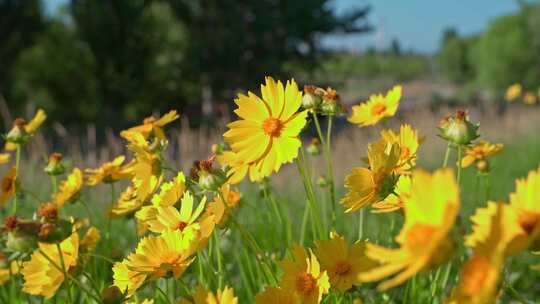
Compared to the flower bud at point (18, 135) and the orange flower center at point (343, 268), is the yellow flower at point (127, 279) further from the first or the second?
the flower bud at point (18, 135)

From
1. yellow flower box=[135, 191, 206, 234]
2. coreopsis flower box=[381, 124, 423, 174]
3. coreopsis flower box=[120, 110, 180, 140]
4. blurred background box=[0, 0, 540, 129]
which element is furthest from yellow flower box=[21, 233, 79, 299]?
blurred background box=[0, 0, 540, 129]

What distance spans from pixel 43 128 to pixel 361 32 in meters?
6.71

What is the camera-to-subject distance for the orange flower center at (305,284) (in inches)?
25.5

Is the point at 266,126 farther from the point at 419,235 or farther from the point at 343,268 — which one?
the point at 419,235

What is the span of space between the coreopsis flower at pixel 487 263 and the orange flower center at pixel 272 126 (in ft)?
1.13

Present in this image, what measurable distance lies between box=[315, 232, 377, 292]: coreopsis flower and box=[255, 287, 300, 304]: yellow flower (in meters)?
0.08

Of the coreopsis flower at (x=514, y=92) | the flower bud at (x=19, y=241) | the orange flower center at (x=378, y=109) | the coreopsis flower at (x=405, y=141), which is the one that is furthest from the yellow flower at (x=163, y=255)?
the coreopsis flower at (x=514, y=92)

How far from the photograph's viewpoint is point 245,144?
702 millimetres

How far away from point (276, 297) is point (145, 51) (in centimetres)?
1038

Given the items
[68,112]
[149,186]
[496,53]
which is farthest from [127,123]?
[149,186]

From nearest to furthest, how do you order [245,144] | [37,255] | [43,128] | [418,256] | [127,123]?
[418,256] → [245,144] → [37,255] → [43,128] → [127,123]

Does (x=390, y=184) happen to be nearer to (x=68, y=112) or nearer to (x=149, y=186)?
(x=149, y=186)

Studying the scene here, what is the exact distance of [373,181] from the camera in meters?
0.68

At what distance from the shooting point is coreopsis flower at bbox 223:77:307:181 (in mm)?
691
